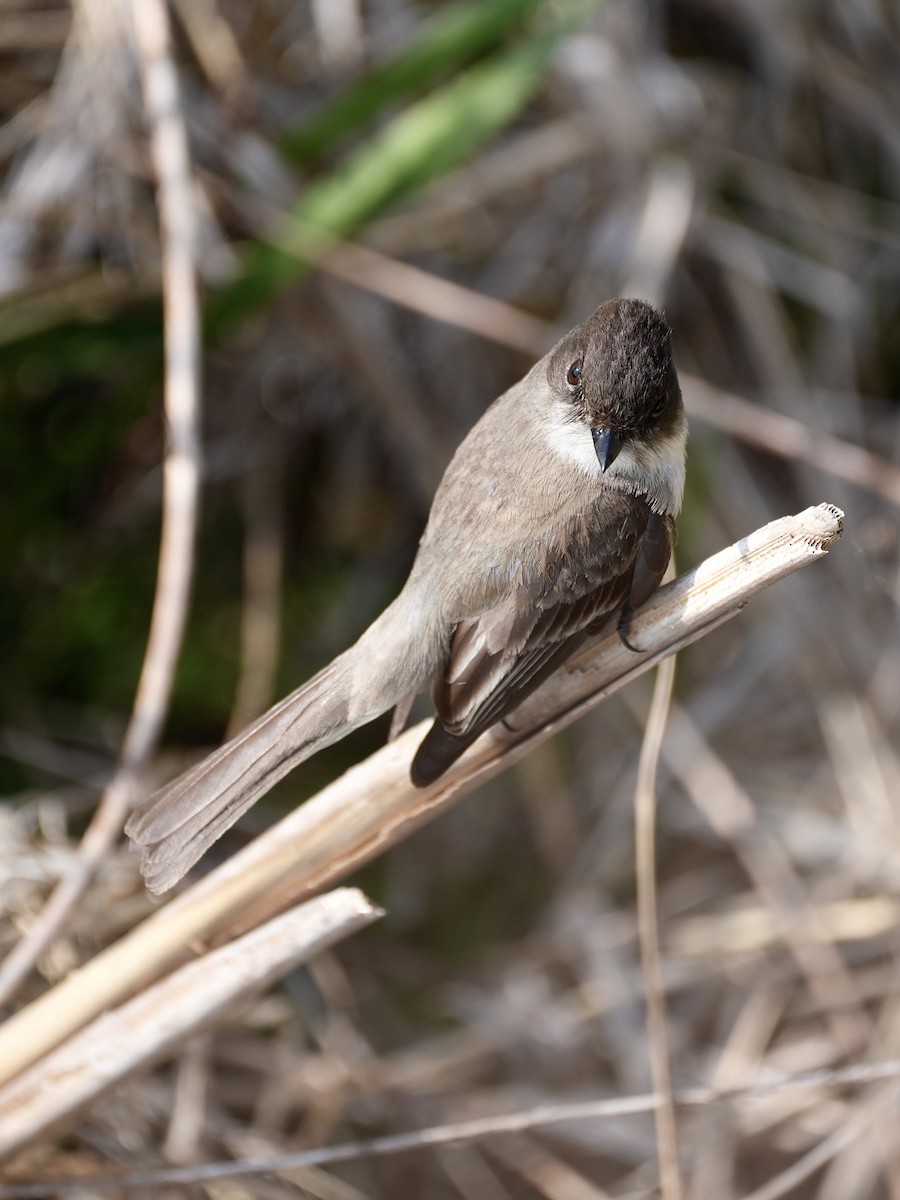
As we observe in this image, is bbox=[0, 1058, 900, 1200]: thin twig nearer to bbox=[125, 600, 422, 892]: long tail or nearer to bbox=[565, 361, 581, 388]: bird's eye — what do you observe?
bbox=[125, 600, 422, 892]: long tail

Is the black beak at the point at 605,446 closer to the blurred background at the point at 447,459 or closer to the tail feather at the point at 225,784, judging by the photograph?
the tail feather at the point at 225,784

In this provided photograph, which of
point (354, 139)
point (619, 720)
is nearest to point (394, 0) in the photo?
point (354, 139)

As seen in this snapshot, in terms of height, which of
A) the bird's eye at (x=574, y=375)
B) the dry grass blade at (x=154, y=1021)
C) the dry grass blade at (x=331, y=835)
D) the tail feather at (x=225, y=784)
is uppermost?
the bird's eye at (x=574, y=375)

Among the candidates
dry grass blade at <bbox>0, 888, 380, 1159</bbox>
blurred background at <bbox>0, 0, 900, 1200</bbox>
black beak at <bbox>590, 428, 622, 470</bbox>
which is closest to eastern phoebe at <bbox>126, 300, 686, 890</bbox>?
black beak at <bbox>590, 428, 622, 470</bbox>

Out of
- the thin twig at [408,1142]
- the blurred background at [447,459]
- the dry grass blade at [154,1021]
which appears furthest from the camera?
the blurred background at [447,459]

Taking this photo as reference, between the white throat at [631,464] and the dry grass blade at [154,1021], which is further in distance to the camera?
the white throat at [631,464]

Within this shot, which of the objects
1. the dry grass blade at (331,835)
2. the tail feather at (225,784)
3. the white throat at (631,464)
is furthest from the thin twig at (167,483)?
the white throat at (631,464)

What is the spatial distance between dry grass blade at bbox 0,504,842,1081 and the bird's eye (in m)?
0.44

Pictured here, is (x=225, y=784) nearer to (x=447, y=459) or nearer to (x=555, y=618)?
(x=555, y=618)

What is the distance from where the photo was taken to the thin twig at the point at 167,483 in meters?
2.14

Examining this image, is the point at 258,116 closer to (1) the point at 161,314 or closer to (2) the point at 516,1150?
(1) the point at 161,314

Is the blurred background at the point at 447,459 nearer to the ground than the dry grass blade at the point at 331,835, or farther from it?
farther from it

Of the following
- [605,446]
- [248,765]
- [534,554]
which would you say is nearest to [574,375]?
[605,446]

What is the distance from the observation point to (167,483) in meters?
2.73
